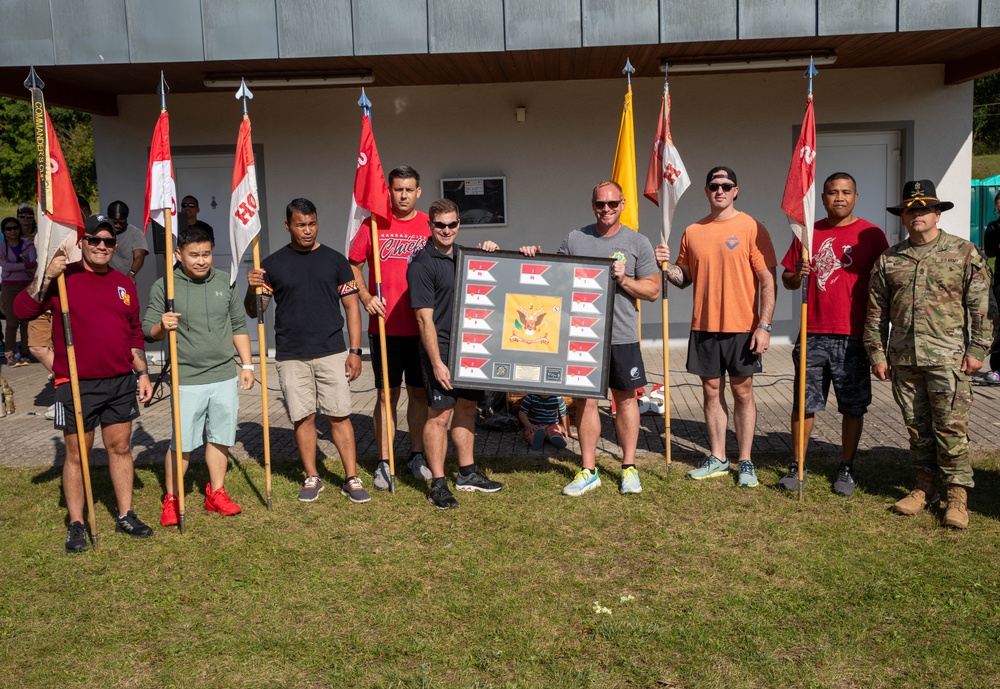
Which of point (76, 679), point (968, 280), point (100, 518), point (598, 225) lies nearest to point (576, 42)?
point (598, 225)

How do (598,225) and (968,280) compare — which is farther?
(598,225)

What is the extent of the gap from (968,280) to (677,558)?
241 cm

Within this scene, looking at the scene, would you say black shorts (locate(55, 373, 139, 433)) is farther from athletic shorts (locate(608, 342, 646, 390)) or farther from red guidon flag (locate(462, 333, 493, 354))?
athletic shorts (locate(608, 342, 646, 390))

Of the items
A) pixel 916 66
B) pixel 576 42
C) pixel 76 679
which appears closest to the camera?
pixel 76 679

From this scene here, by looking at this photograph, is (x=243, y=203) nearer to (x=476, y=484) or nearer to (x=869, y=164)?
(x=476, y=484)

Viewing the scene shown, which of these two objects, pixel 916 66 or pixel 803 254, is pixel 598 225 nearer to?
pixel 803 254

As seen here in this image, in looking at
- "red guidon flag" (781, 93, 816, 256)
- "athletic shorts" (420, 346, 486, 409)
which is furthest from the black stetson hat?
"athletic shorts" (420, 346, 486, 409)

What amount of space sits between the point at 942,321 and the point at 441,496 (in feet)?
10.9

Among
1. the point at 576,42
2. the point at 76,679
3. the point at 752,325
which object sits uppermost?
the point at 576,42

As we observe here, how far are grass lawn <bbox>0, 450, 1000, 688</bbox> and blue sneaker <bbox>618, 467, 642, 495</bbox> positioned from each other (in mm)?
82

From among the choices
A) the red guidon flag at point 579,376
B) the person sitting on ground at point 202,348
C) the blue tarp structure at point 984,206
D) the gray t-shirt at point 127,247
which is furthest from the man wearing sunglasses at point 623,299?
the blue tarp structure at point 984,206

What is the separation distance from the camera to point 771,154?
11.3 meters

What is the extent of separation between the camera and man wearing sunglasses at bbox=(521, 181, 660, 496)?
606 centimetres

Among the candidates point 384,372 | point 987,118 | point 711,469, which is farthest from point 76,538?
point 987,118
